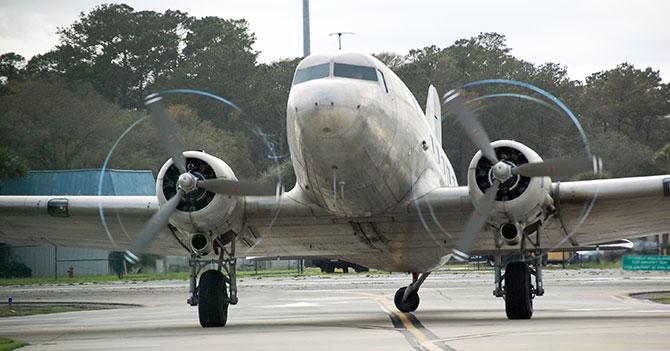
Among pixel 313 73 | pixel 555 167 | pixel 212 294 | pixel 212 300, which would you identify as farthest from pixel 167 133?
pixel 555 167

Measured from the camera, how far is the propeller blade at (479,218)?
2097cm

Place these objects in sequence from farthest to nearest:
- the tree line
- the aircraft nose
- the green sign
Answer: the tree line
the green sign
the aircraft nose

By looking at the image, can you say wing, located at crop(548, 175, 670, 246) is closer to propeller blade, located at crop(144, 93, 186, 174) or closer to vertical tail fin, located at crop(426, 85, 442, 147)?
vertical tail fin, located at crop(426, 85, 442, 147)

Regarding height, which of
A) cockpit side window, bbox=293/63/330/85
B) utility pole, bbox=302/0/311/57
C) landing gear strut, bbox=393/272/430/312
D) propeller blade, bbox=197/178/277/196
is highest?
utility pole, bbox=302/0/311/57

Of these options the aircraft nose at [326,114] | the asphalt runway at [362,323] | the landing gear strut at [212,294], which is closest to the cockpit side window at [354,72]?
the aircraft nose at [326,114]

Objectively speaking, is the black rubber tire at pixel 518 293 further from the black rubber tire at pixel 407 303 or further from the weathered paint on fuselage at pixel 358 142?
the black rubber tire at pixel 407 303

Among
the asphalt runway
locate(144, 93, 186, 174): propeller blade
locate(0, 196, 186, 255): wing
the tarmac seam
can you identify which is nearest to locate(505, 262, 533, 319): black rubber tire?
the asphalt runway

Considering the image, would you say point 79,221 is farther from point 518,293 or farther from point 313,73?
point 518,293

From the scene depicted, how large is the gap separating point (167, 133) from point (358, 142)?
411 cm

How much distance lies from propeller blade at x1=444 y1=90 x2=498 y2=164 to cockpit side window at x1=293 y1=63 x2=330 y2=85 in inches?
99.2

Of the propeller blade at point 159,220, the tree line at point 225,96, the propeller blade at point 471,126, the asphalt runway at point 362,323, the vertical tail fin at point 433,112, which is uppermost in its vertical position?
the tree line at point 225,96

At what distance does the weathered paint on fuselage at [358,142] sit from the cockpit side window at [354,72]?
0.33ft

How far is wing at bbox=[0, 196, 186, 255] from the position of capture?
23812mm

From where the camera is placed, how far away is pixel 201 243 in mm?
22625
